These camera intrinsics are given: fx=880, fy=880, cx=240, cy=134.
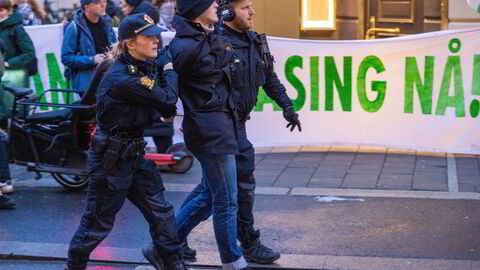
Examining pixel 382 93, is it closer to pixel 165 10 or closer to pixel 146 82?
pixel 165 10

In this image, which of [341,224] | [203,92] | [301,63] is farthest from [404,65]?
[203,92]

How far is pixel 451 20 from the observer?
34.3 ft

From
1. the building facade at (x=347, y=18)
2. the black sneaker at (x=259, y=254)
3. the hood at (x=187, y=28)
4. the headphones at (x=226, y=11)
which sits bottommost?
the black sneaker at (x=259, y=254)

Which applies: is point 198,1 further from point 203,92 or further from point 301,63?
point 301,63

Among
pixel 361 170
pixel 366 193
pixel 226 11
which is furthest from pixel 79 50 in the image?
pixel 226 11

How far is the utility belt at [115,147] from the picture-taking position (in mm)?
5184

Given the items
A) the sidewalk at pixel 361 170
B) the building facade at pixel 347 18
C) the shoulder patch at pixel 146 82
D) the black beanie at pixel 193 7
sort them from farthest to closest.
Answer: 1. the building facade at pixel 347 18
2. the sidewalk at pixel 361 170
3. the black beanie at pixel 193 7
4. the shoulder patch at pixel 146 82

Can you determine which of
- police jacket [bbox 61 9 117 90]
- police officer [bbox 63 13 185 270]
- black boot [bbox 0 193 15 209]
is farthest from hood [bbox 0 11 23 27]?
police officer [bbox 63 13 185 270]

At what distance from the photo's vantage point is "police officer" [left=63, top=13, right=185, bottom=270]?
511cm

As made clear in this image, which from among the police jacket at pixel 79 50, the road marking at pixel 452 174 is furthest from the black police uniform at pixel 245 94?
the police jacket at pixel 79 50

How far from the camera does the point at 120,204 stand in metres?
5.36

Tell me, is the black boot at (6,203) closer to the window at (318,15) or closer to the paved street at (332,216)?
the paved street at (332,216)

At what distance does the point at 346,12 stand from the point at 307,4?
0.56 m

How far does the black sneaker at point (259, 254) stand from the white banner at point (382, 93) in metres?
3.40
